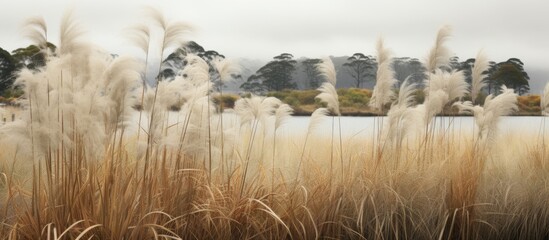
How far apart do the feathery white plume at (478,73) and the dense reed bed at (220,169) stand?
0.50 m

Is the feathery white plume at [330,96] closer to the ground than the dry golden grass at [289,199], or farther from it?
farther from it

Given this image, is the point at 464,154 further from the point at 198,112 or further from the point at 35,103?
the point at 35,103

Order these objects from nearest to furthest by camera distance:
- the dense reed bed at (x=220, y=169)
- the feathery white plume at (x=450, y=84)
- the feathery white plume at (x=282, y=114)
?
the dense reed bed at (x=220, y=169), the feathery white plume at (x=282, y=114), the feathery white plume at (x=450, y=84)

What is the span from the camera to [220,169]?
4.62 m

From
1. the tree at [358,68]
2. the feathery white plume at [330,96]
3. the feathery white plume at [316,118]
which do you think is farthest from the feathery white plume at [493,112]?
the tree at [358,68]

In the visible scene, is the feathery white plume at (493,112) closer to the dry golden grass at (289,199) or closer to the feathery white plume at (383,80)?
the dry golden grass at (289,199)

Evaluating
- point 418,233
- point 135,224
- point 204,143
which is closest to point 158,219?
point 135,224

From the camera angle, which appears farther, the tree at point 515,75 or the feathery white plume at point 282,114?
the tree at point 515,75

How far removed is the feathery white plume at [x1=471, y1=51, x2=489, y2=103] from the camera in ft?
21.2

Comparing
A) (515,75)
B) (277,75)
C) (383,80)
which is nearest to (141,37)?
(383,80)

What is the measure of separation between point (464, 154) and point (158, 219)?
3.12 metres

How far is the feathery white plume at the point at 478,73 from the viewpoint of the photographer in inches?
254

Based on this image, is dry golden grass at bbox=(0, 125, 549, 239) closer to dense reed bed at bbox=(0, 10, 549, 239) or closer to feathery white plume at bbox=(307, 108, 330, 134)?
dense reed bed at bbox=(0, 10, 549, 239)

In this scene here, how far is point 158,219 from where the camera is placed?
12.9 ft
